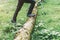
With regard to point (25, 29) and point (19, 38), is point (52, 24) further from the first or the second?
point (19, 38)

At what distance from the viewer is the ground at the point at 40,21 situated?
6486 millimetres

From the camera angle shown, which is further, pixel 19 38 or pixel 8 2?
pixel 8 2

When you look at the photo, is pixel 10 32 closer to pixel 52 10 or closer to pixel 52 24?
pixel 52 24

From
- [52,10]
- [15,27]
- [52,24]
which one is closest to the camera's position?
[15,27]

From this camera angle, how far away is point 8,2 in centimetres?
1169

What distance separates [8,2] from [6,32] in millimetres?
4951

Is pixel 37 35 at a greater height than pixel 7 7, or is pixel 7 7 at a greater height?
pixel 7 7

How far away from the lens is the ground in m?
6.49

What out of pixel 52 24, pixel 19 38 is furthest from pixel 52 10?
pixel 19 38

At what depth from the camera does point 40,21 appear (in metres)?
8.10

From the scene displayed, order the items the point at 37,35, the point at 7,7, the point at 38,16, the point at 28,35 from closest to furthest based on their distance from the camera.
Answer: the point at 28,35 < the point at 37,35 < the point at 38,16 < the point at 7,7

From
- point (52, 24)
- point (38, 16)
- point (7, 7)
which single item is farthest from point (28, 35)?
point (7, 7)

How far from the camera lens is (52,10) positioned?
32.6 feet

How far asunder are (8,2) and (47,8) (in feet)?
8.02
